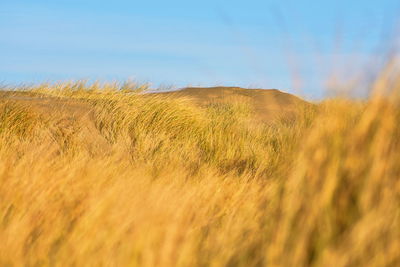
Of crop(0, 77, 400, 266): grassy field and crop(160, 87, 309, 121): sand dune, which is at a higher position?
crop(160, 87, 309, 121): sand dune

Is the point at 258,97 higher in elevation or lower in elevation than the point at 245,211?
higher

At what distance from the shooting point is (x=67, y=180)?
397 centimetres

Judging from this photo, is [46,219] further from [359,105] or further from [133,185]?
[359,105]

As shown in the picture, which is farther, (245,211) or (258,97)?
(258,97)

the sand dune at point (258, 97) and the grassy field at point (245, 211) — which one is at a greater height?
the sand dune at point (258, 97)

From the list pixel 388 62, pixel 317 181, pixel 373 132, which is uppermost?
pixel 388 62

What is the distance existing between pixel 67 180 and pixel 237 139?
4684mm

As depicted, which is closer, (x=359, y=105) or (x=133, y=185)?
(x=359, y=105)

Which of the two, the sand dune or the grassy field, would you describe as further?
the sand dune

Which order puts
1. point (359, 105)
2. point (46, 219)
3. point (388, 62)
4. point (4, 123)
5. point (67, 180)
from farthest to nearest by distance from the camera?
point (4, 123)
point (67, 180)
point (46, 219)
point (359, 105)
point (388, 62)

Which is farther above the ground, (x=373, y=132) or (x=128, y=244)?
(x=373, y=132)

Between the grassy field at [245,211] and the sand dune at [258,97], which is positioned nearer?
the grassy field at [245,211]

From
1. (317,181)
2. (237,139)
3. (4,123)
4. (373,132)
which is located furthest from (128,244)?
(237,139)

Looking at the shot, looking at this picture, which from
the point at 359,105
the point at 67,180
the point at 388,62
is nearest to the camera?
the point at 388,62
